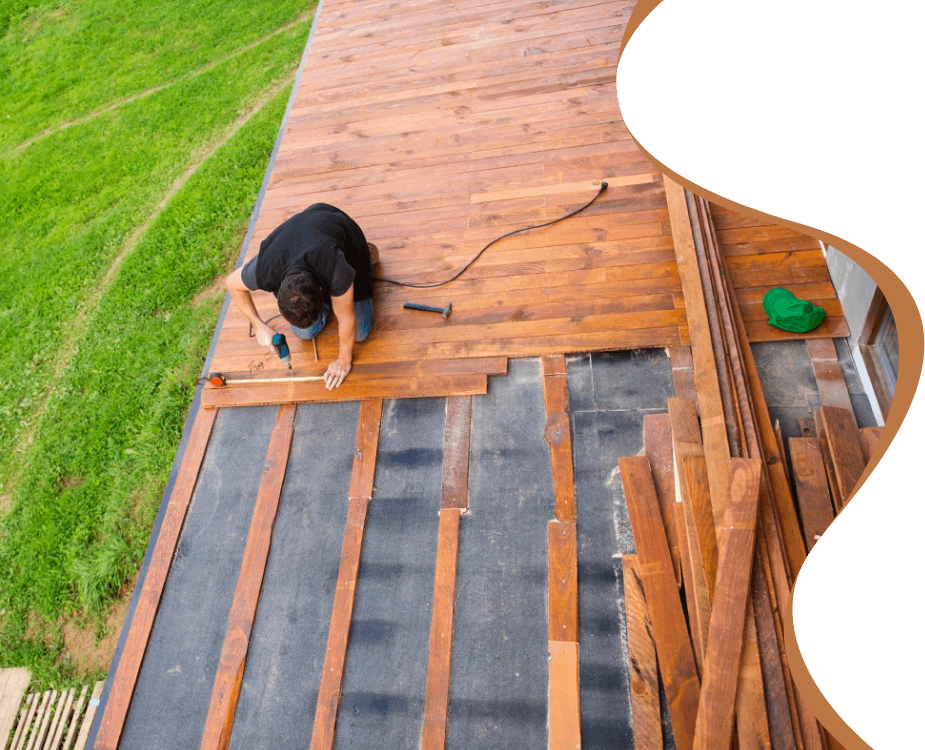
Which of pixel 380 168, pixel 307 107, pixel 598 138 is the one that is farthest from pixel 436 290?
pixel 307 107

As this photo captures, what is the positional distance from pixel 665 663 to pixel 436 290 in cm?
279

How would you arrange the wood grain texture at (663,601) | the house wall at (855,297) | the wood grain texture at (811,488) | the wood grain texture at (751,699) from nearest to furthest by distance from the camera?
1. the wood grain texture at (751,699)
2. the wood grain texture at (663,601)
3. the wood grain texture at (811,488)
4. the house wall at (855,297)

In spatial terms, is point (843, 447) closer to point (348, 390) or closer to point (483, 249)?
point (483, 249)

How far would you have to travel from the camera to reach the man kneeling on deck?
3.59 metres

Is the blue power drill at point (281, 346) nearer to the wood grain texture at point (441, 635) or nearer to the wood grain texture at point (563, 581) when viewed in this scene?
the wood grain texture at point (441, 635)

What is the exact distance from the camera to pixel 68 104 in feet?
33.7

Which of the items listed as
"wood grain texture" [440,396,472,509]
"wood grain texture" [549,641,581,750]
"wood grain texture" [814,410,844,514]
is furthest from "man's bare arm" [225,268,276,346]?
"wood grain texture" [814,410,844,514]

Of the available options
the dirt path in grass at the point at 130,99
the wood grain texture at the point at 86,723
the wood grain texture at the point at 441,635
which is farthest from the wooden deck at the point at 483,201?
the dirt path in grass at the point at 130,99

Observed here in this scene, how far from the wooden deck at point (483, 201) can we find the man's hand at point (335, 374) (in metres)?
0.07

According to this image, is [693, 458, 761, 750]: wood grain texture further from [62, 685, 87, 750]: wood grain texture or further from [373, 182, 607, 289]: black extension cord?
[62, 685, 87, 750]: wood grain texture

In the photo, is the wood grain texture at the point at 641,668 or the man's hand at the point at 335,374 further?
the man's hand at the point at 335,374

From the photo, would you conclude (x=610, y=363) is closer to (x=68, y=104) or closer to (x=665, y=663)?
(x=665, y=663)

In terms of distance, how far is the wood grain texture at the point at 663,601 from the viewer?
8.57 ft

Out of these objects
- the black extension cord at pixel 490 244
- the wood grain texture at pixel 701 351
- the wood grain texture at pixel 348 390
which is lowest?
the wood grain texture at pixel 348 390
